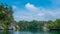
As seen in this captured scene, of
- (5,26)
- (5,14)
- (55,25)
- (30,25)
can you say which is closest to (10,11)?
(5,14)

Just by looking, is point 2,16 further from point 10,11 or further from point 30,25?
point 30,25

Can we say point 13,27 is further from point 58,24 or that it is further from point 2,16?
point 58,24

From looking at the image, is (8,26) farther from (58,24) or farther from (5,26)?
(58,24)

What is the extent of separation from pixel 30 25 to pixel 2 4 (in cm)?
4723

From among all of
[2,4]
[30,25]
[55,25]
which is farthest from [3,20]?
[30,25]

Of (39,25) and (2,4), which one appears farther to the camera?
(39,25)

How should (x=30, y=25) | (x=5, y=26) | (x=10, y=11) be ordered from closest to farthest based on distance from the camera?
(x=5, y=26) → (x=10, y=11) → (x=30, y=25)

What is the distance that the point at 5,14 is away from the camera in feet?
316

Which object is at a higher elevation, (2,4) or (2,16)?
(2,4)

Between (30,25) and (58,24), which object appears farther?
(30,25)

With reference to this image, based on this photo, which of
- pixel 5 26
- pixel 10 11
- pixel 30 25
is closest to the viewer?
pixel 5 26

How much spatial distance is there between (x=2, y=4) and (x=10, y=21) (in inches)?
408

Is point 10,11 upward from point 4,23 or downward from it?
upward

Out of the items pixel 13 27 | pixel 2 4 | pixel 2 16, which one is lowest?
pixel 13 27
